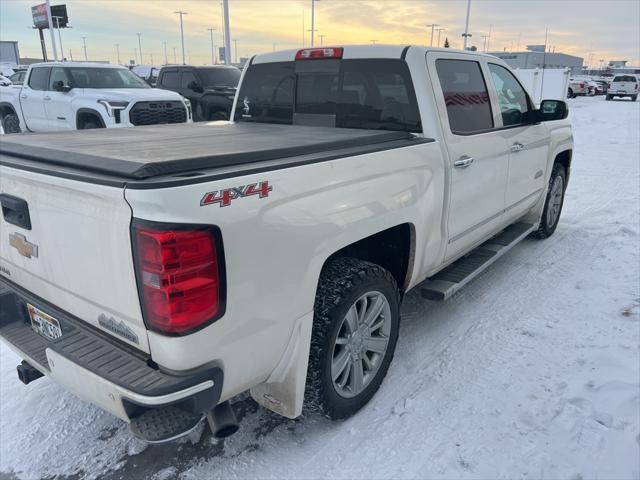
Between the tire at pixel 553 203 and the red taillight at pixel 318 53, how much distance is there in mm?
3101

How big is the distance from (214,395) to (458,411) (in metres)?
1.52

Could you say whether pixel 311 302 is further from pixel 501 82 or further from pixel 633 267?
pixel 633 267

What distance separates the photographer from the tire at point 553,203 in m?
5.66

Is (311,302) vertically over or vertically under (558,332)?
over

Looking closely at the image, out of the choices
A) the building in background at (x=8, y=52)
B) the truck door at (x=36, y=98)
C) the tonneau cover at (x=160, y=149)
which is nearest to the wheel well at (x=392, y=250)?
the tonneau cover at (x=160, y=149)

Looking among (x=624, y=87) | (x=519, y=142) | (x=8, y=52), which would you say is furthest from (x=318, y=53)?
(x=8, y=52)

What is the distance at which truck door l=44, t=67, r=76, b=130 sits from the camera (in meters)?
10.6

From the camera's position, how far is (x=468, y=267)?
3.95 m

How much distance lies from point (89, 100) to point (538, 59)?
8495 cm

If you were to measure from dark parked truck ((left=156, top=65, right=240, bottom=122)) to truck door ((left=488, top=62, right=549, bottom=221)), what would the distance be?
9.37 metres

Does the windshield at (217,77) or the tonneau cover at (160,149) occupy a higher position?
the windshield at (217,77)

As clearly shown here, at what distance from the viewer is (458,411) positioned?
2.87 metres

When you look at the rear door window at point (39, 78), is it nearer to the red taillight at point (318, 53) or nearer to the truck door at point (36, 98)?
the truck door at point (36, 98)

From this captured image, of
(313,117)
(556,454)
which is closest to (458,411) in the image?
(556,454)
